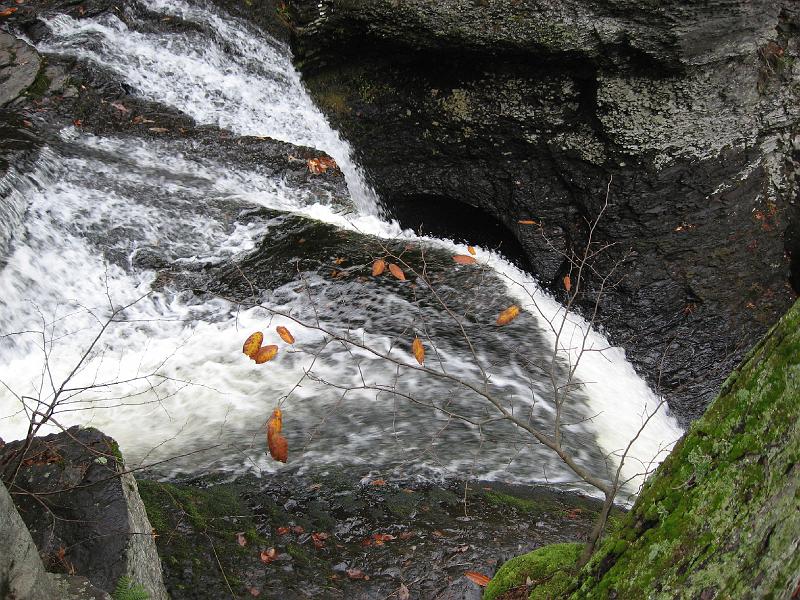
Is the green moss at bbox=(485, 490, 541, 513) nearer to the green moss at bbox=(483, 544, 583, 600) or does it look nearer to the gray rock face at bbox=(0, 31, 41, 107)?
the green moss at bbox=(483, 544, 583, 600)

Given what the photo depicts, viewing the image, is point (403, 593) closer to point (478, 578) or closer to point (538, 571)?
point (478, 578)

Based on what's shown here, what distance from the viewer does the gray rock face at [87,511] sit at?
2793mm

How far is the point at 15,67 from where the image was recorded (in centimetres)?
681

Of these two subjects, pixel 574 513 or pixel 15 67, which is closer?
pixel 574 513

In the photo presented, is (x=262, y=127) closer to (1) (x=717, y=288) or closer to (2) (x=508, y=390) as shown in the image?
(2) (x=508, y=390)

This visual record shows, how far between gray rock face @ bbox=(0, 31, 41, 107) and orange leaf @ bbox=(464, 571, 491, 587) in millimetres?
6252

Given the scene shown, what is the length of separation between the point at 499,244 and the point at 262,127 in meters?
3.19

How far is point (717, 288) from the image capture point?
7227mm

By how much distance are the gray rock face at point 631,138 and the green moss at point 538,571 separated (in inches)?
171

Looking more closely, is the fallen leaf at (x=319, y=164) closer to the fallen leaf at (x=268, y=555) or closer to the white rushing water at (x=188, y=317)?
the white rushing water at (x=188, y=317)

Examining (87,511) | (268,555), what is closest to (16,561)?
(87,511)

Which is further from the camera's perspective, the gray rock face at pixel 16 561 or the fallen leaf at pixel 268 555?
the fallen leaf at pixel 268 555

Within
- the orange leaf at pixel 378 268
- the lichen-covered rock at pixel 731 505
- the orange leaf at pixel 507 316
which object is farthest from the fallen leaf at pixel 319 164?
the lichen-covered rock at pixel 731 505

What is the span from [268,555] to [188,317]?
2.61 m
